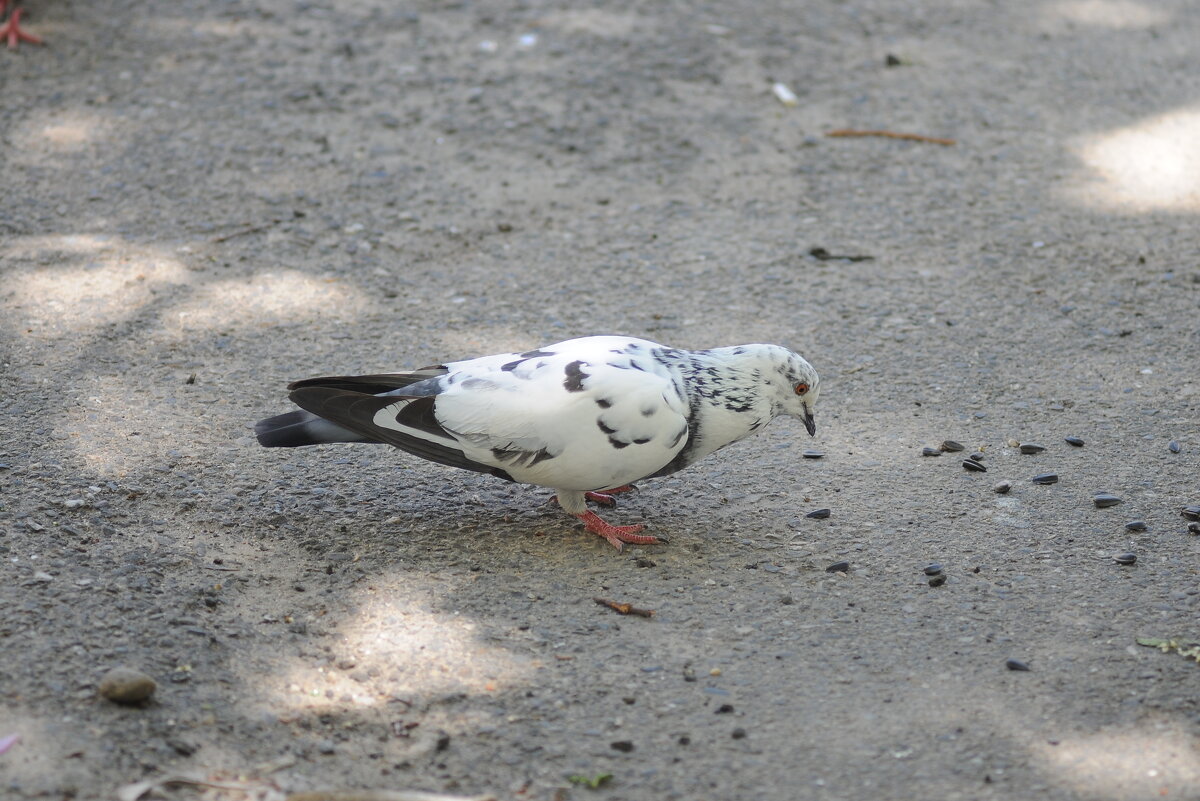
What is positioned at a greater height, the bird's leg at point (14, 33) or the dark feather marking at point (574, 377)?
the bird's leg at point (14, 33)

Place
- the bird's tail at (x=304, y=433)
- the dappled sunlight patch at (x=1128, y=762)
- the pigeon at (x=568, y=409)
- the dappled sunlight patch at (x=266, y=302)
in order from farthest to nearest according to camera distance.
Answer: the dappled sunlight patch at (x=266, y=302), the bird's tail at (x=304, y=433), the pigeon at (x=568, y=409), the dappled sunlight patch at (x=1128, y=762)

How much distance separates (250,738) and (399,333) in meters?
2.12

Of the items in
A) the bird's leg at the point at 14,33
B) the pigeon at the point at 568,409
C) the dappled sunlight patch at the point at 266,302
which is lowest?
the dappled sunlight patch at the point at 266,302

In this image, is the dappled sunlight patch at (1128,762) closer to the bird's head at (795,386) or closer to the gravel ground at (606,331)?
the gravel ground at (606,331)

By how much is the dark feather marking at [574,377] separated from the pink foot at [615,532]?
0.49m

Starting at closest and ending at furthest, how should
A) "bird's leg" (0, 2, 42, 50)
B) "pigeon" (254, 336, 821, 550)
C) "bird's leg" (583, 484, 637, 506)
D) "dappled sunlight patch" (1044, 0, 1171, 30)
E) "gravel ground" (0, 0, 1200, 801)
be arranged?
"gravel ground" (0, 0, 1200, 801), "pigeon" (254, 336, 821, 550), "bird's leg" (583, 484, 637, 506), "bird's leg" (0, 2, 42, 50), "dappled sunlight patch" (1044, 0, 1171, 30)

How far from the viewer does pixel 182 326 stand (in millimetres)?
4457

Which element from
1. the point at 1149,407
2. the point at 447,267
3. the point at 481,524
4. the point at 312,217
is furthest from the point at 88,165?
the point at 1149,407

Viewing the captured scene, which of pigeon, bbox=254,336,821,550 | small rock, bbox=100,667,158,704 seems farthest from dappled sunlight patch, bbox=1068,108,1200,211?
small rock, bbox=100,667,158,704

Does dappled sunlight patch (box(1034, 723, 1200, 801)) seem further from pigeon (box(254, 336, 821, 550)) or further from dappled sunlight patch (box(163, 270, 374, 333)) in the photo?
dappled sunlight patch (box(163, 270, 374, 333))

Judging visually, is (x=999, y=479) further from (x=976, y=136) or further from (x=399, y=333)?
(x=976, y=136)

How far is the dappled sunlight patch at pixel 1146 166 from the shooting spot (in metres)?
5.42

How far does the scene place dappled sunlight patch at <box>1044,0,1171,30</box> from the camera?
23.2 feet

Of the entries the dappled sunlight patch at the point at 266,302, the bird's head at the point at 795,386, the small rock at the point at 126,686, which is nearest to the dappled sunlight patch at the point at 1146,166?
the bird's head at the point at 795,386
